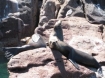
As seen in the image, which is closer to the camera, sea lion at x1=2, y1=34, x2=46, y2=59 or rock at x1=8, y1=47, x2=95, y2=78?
rock at x1=8, y1=47, x2=95, y2=78

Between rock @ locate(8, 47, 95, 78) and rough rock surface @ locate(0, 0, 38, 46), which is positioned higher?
rock @ locate(8, 47, 95, 78)

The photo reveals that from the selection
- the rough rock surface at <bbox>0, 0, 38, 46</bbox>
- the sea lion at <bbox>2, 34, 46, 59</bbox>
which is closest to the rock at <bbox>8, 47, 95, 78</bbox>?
the sea lion at <bbox>2, 34, 46, 59</bbox>

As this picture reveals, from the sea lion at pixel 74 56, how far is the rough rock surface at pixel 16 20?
6396mm

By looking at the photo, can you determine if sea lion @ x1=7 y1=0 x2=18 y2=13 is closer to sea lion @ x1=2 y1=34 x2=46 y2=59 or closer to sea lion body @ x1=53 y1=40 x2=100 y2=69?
sea lion @ x1=2 y1=34 x2=46 y2=59

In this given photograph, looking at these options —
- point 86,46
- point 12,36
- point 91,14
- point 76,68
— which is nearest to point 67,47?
point 76,68

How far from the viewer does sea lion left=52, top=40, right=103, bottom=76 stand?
528 cm

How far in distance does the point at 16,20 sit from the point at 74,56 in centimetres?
683

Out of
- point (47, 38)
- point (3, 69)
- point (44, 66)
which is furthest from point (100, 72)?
point (3, 69)

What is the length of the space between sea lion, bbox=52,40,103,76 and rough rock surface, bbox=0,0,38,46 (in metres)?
6.40

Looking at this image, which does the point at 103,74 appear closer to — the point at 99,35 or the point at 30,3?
the point at 99,35

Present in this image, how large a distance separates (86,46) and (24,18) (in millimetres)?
6798

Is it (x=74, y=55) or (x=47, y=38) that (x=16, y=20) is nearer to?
(x=47, y=38)

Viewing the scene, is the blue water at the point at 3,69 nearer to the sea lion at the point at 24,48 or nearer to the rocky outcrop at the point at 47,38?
the rocky outcrop at the point at 47,38

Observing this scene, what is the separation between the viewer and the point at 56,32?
5.71m
